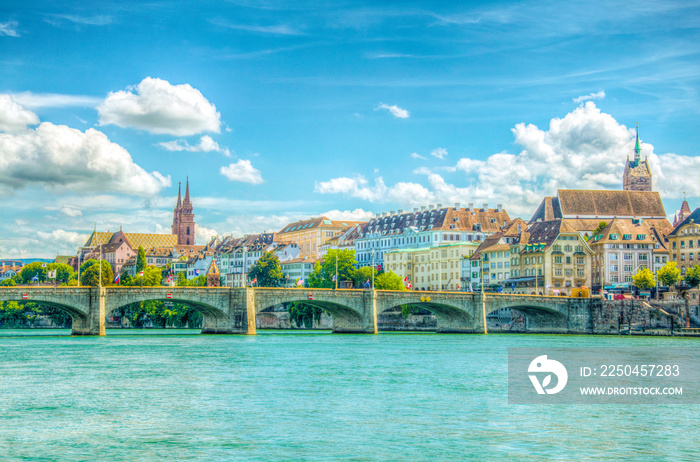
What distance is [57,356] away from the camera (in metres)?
58.6

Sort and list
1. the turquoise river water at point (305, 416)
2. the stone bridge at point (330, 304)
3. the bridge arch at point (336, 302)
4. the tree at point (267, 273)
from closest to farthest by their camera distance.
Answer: the turquoise river water at point (305, 416) < the stone bridge at point (330, 304) < the bridge arch at point (336, 302) < the tree at point (267, 273)

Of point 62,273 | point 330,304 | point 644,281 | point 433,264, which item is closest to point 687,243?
point 644,281

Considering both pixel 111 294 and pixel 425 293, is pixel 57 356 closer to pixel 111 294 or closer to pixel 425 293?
pixel 111 294

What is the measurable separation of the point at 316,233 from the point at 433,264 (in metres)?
48.3

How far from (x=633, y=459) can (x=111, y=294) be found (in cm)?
6047

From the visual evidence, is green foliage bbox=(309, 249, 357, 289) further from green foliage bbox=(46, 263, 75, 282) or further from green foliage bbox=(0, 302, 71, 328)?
green foliage bbox=(46, 263, 75, 282)

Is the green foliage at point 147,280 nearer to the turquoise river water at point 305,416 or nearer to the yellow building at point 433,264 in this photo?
the yellow building at point 433,264

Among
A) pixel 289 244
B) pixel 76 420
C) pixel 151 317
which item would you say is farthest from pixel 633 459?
pixel 289 244

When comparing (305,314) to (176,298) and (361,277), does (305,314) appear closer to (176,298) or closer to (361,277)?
(361,277)

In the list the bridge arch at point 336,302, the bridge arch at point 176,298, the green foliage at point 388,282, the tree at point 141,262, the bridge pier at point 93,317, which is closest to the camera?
the bridge pier at point 93,317

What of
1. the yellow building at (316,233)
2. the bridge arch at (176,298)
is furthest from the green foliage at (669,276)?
the yellow building at (316,233)

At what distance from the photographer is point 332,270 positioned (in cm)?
13475

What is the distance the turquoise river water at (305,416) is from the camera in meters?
26.2

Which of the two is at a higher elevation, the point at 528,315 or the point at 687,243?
the point at 687,243
